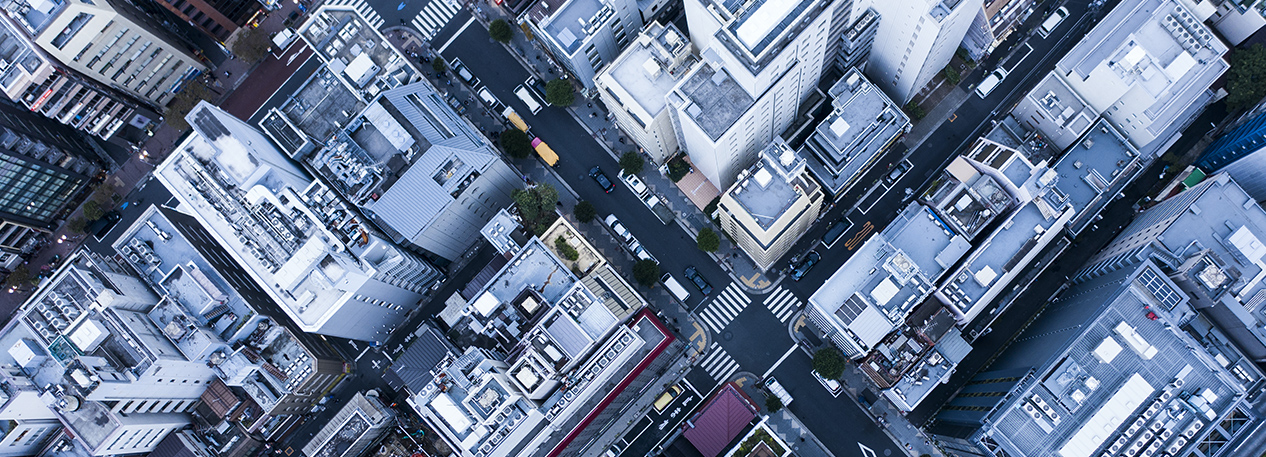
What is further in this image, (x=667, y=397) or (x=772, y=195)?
(x=667, y=397)

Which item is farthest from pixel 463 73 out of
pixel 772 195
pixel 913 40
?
pixel 913 40

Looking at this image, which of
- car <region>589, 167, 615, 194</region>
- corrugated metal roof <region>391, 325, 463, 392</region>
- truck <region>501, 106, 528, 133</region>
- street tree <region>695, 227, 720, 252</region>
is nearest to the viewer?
corrugated metal roof <region>391, 325, 463, 392</region>

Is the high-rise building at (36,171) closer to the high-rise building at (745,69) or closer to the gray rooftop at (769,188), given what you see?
the high-rise building at (745,69)

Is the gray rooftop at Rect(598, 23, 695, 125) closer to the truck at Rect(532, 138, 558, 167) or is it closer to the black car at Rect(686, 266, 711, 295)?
the truck at Rect(532, 138, 558, 167)

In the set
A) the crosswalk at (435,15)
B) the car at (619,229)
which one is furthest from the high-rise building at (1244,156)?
the crosswalk at (435,15)

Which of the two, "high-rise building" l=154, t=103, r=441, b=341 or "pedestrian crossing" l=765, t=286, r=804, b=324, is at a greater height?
"high-rise building" l=154, t=103, r=441, b=341

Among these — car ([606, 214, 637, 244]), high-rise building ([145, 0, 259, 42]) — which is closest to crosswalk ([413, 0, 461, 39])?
high-rise building ([145, 0, 259, 42])

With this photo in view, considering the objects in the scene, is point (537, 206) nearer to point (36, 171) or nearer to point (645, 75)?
point (645, 75)

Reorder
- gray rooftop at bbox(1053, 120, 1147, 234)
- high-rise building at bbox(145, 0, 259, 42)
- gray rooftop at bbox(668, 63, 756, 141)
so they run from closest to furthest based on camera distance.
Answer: gray rooftop at bbox(668, 63, 756, 141) < gray rooftop at bbox(1053, 120, 1147, 234) < high-rise building at bbox(145, 0, 259, 42)
